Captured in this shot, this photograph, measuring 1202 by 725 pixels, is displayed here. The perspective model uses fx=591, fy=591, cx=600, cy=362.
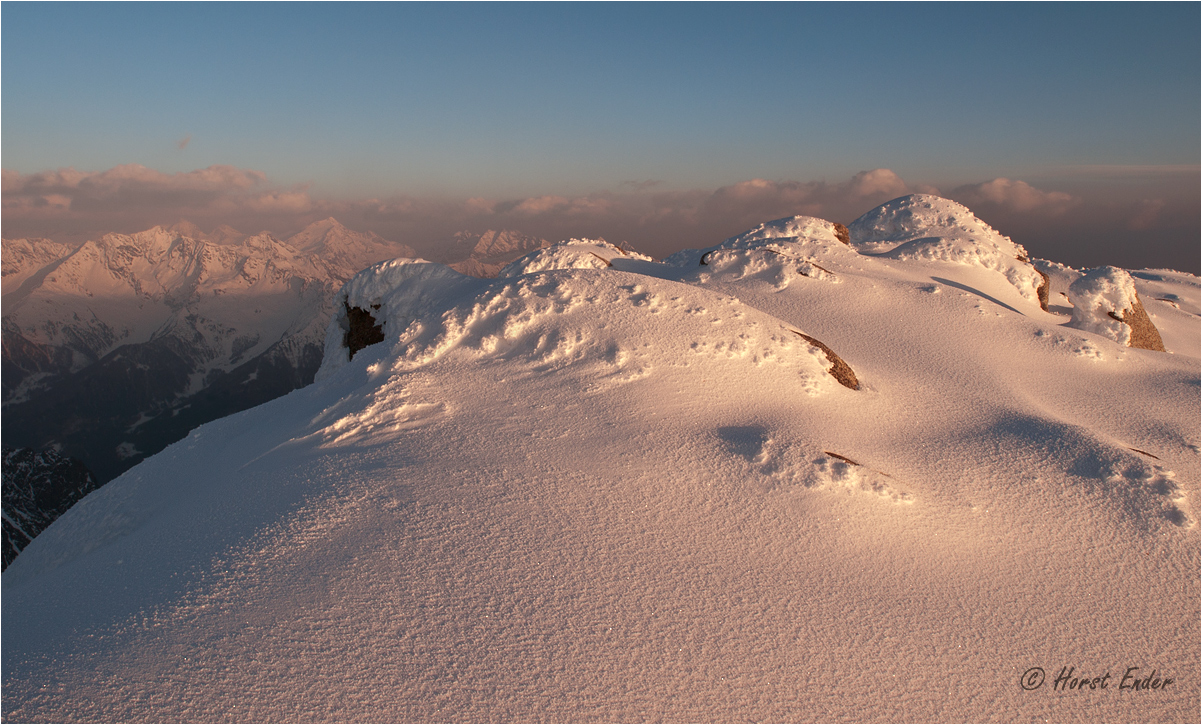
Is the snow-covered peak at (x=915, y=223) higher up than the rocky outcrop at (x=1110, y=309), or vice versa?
the snow-covered peak at (x=915, y=223)

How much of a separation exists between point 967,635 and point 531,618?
7117 millimetres

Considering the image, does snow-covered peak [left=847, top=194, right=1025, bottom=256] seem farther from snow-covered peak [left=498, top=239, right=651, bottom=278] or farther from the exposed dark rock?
the exposed dark rock

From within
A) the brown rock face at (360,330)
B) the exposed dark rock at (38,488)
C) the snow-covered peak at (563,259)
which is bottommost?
the exposed dark rock at (38,488)

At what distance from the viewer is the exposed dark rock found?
2417 inches

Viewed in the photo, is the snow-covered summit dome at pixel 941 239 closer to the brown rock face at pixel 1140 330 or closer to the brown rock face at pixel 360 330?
the brown rock face at pixel 1140 330

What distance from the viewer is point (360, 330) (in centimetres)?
2942

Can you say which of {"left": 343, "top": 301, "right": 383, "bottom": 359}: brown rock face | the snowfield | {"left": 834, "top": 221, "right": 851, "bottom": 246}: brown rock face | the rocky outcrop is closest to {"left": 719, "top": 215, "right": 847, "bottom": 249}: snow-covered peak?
{"left": 834, "top": 221, "right": 851, "bottom": 246}: brown rock face

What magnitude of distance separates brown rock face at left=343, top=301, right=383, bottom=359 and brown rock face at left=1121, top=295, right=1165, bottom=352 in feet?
116

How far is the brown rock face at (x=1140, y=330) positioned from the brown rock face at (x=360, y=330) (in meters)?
35.4

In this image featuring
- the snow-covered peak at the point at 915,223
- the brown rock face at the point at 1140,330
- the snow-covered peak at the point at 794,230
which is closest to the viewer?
the brown rock face at the point at 1140,330

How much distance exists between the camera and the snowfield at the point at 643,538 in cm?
856

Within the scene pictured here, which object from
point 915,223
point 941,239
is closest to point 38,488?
point 941,239

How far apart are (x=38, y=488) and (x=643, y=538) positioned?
94.5 meters

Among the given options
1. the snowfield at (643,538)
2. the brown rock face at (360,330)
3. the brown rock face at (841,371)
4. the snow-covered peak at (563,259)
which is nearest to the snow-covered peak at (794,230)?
the snow-covered peak at (563,259)
